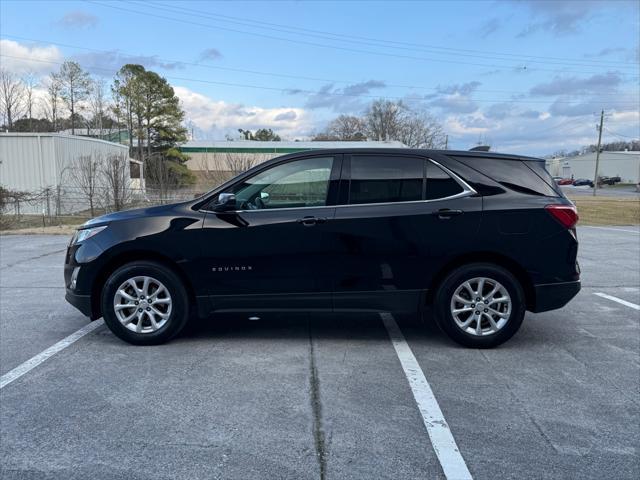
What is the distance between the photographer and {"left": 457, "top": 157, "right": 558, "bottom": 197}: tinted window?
4.89 m

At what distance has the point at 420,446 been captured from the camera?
3150 mm

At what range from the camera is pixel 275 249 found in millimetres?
4777

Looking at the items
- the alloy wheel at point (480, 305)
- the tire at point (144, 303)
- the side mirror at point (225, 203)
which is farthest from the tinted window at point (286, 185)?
the alloy wheel at point (480, 305)

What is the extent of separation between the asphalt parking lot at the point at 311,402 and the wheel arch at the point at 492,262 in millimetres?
536

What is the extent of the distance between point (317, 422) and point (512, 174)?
3.01 metres

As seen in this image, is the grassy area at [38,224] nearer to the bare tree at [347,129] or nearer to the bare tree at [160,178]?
the bare tree at [160,178]

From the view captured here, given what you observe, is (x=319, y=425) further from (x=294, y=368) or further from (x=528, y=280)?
(x=528, y=280)

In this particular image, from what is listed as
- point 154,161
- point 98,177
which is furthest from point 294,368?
point 154,161

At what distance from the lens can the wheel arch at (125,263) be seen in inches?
193

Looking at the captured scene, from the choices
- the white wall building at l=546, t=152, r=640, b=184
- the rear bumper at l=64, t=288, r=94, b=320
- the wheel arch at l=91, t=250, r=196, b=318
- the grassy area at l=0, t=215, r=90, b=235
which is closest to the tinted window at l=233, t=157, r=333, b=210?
the wheel arch at l=91, t=250, r=196, b=318

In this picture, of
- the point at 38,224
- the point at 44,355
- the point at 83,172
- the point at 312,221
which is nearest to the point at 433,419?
the point at 312,221

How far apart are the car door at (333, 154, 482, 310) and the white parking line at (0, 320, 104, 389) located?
8.74ft

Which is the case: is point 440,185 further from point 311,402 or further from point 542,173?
point 311,402

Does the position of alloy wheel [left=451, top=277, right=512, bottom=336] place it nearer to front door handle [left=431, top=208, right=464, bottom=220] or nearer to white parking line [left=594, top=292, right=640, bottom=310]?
front door handle [left=431, top=208, right=464, bottom=220]
